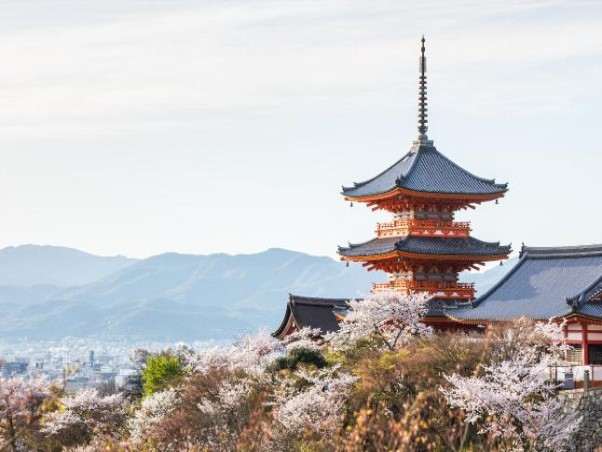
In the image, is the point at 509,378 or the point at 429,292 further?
the point at 429,292

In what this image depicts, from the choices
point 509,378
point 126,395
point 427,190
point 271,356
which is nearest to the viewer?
point 509,378

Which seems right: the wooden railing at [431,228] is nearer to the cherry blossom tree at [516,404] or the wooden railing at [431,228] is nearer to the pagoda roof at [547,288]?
the pagoda roof at [547,288]

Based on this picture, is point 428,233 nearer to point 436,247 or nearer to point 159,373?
point 436,247

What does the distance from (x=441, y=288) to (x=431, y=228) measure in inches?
104

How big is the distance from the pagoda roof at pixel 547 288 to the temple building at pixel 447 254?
4cm

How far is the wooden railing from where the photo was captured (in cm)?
5109

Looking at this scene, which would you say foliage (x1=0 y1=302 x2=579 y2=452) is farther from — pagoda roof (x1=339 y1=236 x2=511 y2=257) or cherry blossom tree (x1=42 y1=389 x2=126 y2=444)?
pagoda roof (x1=339 y1=236 x2=511 y2=257)

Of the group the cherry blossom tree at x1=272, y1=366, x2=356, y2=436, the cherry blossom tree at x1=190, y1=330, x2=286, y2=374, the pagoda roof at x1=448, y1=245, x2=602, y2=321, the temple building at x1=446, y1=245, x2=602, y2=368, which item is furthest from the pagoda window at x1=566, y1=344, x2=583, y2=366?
the cherry blossom tree at x1=190, y1=330, x2=286, y2=374

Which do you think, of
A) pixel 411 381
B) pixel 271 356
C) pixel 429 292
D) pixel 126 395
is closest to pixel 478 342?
pixel 411 381

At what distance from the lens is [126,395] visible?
7406cm

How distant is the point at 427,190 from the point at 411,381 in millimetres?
15478

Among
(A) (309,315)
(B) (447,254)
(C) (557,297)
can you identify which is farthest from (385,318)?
(A) (309,315)

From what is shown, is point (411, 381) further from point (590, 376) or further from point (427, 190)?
point (427, 190)

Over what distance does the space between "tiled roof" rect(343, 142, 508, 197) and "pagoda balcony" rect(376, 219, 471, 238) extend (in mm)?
1539
